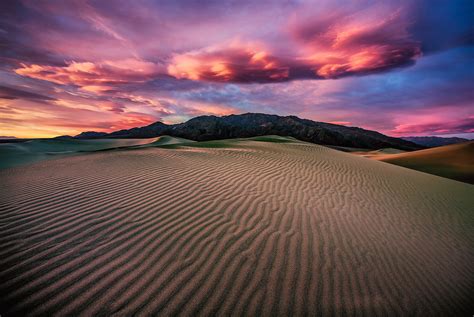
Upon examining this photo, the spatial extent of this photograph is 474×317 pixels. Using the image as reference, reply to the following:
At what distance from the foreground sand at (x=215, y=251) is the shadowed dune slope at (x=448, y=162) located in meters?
15.4

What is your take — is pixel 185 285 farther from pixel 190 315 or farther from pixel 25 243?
pixel 25 243

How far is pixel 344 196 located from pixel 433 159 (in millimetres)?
23223

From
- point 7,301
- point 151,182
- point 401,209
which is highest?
point 151,182

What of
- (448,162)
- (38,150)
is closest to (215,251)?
(448,162)

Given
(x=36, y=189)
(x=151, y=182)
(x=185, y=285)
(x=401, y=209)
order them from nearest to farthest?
1. (x=185, y=285)
2. (x=36, y=189)
3. (x=151, y=182)
4. (x=401, y=209)

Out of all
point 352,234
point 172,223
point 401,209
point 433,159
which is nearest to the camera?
point 172,223

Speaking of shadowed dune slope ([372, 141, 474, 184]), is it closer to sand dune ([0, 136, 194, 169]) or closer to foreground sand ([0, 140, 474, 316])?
foreground sand ([0, 140, 474, 316])

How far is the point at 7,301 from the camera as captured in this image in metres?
1.94

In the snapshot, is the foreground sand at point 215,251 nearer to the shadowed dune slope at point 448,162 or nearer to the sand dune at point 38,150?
the sand dune at point 38,150

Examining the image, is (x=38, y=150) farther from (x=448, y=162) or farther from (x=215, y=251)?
(x=448, y=162)

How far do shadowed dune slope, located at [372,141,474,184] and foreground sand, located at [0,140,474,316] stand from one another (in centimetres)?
1543

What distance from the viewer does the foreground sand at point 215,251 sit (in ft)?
7.18

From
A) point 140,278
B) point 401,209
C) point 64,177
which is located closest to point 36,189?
point 64,177

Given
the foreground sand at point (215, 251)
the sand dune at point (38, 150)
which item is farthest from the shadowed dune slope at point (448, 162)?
the sand dune at point (38, 150)
